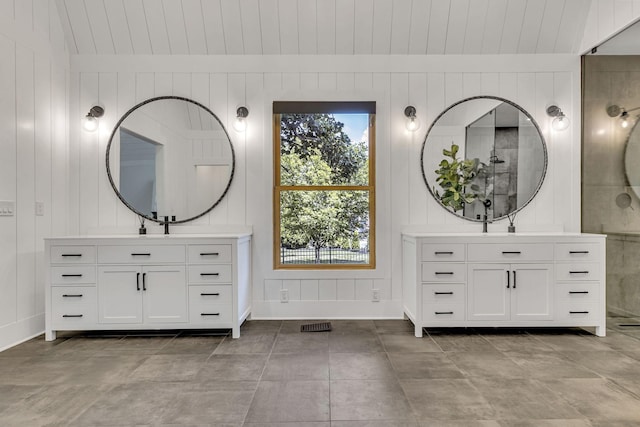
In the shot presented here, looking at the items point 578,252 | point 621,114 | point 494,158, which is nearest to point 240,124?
point 494,158

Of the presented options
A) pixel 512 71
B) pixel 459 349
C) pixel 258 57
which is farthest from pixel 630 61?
pixel 258 57

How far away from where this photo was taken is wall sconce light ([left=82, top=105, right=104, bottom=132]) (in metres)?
3.65

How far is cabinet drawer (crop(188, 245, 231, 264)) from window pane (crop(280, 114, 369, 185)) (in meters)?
0.97

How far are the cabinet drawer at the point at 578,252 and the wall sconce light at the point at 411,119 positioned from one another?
1.56 m

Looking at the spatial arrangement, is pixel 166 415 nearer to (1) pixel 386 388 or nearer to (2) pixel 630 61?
(1) pixel 386 388

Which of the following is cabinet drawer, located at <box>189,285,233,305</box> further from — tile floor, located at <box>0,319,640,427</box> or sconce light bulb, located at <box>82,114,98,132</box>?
sconce light bulb, located at <box>82,114,98,132</box>

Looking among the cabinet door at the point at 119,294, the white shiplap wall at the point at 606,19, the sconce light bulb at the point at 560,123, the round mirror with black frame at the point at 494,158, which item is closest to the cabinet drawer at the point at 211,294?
the cabinet door at the point at 119,294

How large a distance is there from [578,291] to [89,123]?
14.6ft

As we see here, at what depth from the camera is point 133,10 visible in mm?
3492

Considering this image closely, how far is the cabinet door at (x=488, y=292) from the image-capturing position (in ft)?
10.3

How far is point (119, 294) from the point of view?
312cm

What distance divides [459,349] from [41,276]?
334cm

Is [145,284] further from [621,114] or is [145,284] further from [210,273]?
[621,114]

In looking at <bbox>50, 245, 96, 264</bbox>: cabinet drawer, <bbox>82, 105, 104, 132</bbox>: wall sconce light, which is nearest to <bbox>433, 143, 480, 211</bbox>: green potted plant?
<bbox>50, 245, 96, 264</bbox>: cabinet drawer
